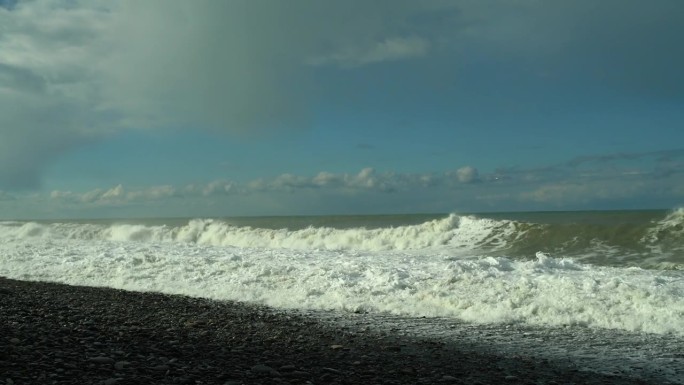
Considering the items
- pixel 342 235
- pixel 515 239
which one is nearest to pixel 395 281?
pixel 515 239

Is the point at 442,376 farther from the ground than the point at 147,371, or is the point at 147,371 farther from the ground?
the point at 147,371

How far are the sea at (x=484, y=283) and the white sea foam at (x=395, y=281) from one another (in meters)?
0.04

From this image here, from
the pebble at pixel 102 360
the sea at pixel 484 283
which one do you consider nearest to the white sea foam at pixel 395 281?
the sea at pixel 484 283

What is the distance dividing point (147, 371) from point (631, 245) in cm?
1935

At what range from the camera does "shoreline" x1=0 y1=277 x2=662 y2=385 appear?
19.5 ft

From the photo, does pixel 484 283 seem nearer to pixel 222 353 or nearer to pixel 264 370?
pixel 222 353

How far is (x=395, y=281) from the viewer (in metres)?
14.1

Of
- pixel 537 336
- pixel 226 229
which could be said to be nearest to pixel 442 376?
pixel 537 336

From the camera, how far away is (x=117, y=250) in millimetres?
21672

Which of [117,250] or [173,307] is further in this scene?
[117,250]

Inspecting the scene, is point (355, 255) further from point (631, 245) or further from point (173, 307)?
point (631, 245)

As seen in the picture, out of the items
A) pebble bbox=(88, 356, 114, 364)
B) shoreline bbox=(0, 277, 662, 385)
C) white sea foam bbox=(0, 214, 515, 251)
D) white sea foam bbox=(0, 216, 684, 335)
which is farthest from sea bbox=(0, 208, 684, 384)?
pebble bbox=(88, 356, 114, 364)

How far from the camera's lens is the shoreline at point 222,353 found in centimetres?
595

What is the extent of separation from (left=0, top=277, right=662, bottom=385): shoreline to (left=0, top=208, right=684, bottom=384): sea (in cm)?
90
